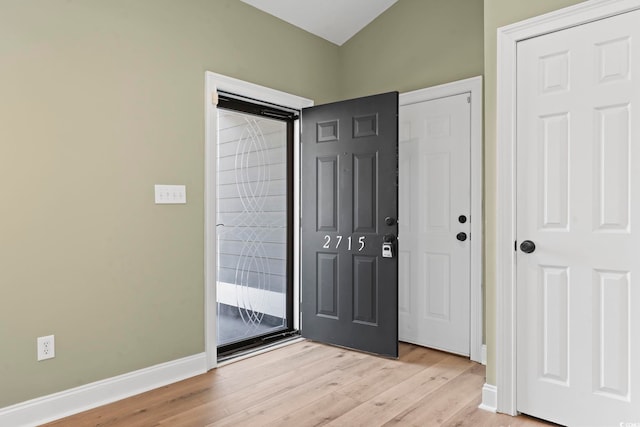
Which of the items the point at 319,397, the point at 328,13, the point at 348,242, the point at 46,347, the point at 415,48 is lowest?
the point at 319,397

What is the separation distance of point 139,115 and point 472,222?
99.0 inches

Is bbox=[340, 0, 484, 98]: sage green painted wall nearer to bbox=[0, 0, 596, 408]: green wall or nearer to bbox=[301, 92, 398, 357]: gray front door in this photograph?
bbox=[0, 0, 596, 408]: green wall

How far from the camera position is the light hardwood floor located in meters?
2.31

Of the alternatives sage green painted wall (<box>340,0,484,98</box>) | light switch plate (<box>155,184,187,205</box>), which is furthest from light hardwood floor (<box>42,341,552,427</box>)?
sage green painted wall (<box>340,0,484,98</box>)

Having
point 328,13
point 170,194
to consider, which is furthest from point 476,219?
point 170,194

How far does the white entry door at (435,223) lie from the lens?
11.1 ft

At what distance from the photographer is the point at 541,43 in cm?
229

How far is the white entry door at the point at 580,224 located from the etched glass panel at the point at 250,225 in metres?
2.07

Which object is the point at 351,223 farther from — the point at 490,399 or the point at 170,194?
the point at 490,399

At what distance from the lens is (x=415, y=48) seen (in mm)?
3660

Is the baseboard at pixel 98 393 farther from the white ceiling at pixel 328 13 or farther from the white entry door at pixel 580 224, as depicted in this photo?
the white ceiling at pixel 328 13

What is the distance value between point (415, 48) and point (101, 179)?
2.69 metres

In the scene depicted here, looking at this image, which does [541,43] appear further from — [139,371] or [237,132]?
[139,371]

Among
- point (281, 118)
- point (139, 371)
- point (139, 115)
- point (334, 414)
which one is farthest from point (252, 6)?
point (334, 414)
